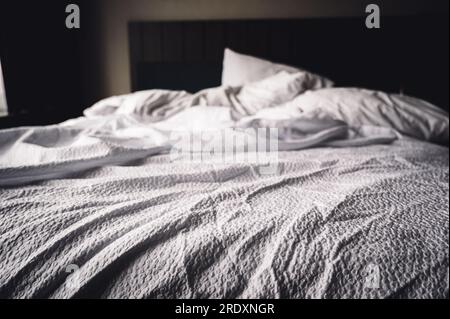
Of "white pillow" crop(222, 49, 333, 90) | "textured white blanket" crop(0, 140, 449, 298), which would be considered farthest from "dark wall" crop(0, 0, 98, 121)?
"white pillow" crop(222, 49, 333, 90)

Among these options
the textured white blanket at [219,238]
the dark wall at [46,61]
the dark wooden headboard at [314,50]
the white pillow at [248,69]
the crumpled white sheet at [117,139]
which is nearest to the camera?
the textured white blanket at [219,238]

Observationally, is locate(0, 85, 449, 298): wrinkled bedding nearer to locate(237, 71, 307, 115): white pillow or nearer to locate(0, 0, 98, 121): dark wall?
locate(0, 0, 98, 121): dark wall

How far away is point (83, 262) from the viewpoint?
44cm

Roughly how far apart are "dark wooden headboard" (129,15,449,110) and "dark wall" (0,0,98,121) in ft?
1.45

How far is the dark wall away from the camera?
127cm

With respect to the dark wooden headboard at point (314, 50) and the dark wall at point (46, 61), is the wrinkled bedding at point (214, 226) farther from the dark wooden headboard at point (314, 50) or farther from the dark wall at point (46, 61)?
the dark wooden headboard at point (314, 50)

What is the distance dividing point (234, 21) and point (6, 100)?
4.97 feet

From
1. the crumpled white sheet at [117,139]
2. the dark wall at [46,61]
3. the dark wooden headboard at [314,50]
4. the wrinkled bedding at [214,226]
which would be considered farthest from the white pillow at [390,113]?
the dark wall at [46,61]

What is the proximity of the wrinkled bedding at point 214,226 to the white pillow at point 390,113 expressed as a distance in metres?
0.45

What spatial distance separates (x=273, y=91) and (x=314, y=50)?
55cm

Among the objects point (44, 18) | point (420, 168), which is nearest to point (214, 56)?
point (44, 18)

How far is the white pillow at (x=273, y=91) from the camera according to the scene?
1.71 m

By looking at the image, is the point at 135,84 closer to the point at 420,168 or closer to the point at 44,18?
the point at 44,18

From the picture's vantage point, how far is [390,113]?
4.38ft
